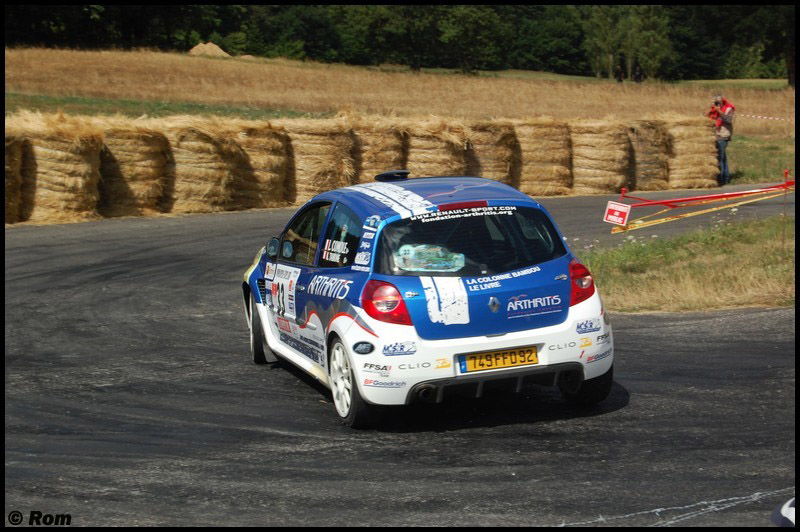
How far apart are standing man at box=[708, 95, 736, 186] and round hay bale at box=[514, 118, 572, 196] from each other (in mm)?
Answer: 4170

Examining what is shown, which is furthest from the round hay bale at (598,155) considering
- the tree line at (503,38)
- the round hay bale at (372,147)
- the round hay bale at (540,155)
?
the tree line at (503,38)

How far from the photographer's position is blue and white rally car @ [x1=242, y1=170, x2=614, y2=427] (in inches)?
277

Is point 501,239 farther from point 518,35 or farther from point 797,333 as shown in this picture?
point 518,35

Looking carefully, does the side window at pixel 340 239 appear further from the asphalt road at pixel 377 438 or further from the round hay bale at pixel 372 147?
the round hay bale at pixel 372 147

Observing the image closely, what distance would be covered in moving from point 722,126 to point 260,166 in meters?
11.2

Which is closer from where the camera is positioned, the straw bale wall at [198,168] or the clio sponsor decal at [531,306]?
the clio sponsor decal at [531,306]

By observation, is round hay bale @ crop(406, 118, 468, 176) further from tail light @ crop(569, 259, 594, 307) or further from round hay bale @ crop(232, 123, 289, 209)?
tail light @ crop(569, 259, 594, 307)

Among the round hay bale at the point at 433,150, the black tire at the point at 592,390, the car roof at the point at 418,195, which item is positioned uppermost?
the round hay bale at the point at 433,150

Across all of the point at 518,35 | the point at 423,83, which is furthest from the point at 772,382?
the point at 518,35

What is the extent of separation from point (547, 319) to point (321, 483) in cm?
201

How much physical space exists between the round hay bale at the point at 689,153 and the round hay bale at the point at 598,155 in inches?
55.9

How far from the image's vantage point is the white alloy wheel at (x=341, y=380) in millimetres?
7305

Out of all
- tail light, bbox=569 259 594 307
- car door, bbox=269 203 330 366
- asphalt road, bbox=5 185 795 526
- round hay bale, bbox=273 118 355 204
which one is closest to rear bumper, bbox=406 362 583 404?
asphalt road, bbox=5 185 795 526

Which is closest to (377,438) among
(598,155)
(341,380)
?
(341,380)
